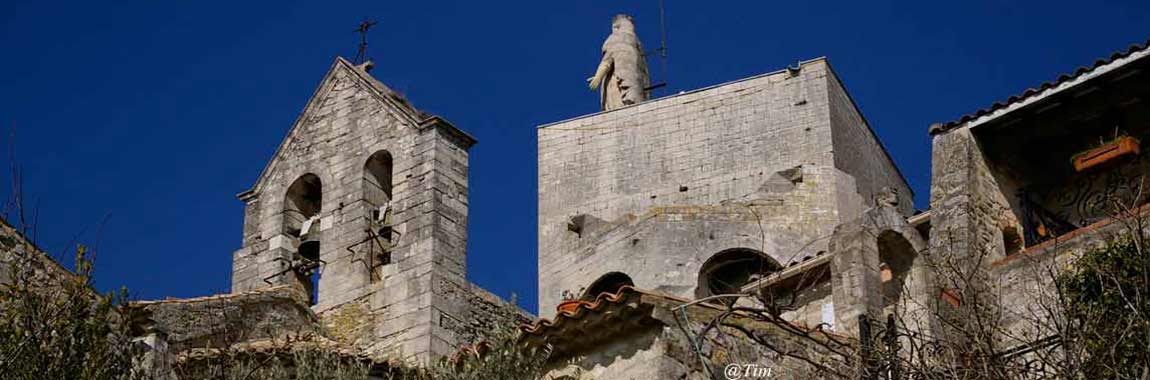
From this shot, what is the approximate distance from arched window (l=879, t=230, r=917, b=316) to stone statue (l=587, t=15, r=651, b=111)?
37.9ft

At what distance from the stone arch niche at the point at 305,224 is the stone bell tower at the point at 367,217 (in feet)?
0.03

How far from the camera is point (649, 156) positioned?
89.7 ft

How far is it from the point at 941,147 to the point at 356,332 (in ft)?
18.8

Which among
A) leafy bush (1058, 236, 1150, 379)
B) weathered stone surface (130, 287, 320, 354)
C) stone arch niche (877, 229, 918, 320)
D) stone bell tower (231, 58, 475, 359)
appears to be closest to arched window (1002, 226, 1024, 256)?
stone arch niche (877, 229, 918, 320)

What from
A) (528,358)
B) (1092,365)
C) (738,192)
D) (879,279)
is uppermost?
(738,192)

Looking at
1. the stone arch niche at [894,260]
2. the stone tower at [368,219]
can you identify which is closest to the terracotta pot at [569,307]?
the stone arch niche at [894,260]

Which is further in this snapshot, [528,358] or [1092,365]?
[528,358]

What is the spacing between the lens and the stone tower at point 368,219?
Answer: 64.2 feet

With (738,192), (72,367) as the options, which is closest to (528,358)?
(72,367)

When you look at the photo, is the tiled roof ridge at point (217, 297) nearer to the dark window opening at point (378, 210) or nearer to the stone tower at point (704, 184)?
the dark window opening at point (378, 210)

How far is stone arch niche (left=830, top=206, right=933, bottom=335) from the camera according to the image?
16.6m

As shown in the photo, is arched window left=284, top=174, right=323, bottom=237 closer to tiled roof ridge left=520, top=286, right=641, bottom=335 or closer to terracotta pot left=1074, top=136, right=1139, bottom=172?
tiled roof ridge left=520, top=286, right=641, bottom=335

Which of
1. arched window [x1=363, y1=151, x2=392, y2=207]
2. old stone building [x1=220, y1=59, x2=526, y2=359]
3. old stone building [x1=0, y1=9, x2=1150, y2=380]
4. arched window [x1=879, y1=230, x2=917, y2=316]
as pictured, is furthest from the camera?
arched window [x1=363, y1=151, x2=392, y2=207]

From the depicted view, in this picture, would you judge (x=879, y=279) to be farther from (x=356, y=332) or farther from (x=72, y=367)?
(x=72, y=367)
